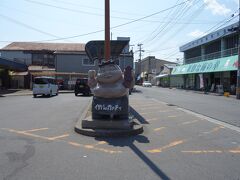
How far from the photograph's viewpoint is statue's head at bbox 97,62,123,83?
32.1 ft

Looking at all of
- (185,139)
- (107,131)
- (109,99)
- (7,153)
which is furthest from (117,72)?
(7,153)

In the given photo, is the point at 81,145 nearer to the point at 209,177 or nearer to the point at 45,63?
the point at 209,177

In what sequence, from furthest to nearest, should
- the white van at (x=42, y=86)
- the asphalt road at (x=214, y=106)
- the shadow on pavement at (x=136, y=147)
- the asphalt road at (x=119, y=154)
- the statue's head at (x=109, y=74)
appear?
1. the white van at (x=42, y=86)
2. the asphalt road at (x=214, y=106)
3. the statue's head at (x=109, y=74)
4. the shadow on pavement at (x=136, y=147)
5. the asphalt road at (x=119, y=154)

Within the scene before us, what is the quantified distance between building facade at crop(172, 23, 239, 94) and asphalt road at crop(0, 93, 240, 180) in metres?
26.8

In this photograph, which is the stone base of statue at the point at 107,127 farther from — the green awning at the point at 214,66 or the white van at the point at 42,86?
the green awning at the point at 214,66

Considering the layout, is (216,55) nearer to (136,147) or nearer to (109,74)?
(109,74)

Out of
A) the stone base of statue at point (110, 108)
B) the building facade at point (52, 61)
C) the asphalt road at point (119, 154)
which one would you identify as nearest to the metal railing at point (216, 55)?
the building facade at point (52, 61)

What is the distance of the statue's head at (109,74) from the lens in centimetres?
977

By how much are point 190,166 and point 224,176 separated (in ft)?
2.45

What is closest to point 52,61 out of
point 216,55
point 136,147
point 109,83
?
point 216,55

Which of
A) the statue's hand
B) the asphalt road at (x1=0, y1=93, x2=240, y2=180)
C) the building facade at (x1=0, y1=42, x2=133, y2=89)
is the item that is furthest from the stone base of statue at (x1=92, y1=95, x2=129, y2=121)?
the building facade at (x1=0, y1=42, x2=133, y2=89)

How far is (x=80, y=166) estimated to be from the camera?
5914mm

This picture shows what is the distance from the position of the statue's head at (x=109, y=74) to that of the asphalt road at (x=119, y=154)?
1949 millimetres

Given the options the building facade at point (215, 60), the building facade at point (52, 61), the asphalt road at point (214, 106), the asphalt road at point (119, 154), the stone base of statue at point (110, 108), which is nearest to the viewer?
the asphalt road at point (119, 154)
